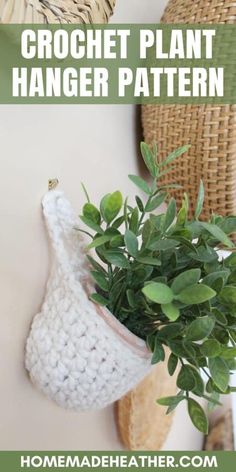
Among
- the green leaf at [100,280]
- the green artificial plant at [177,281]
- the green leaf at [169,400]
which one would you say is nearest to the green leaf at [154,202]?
the green artificial plant at [177,281]

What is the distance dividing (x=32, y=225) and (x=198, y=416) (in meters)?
0.33

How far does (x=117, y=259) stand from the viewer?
0.65 m

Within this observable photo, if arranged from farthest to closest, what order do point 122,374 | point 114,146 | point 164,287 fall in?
1. point 114,146
2. point 122,374
3. point 164,287

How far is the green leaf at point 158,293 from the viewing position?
558 millimetres

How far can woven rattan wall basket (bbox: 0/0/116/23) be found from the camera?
0.61 meters

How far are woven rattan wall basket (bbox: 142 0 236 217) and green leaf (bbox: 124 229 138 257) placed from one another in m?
0.25

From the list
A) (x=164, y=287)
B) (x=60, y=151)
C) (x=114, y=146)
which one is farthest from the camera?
(x=114, y=146)

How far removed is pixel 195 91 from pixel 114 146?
16 cm

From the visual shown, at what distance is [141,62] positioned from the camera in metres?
0.93

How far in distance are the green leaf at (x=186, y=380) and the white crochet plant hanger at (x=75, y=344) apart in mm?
70

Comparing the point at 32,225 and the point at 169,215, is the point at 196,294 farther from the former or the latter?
the point at 32,225

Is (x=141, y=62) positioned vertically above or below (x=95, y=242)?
above
